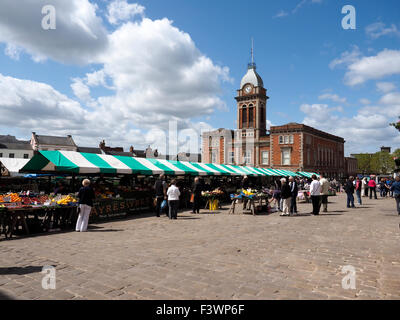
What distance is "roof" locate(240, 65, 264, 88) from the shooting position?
52.7 m

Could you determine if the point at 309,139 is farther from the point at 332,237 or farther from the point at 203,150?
the point at 332,237

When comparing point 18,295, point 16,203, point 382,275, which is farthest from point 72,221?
point 382,275

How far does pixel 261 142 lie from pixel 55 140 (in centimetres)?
5270

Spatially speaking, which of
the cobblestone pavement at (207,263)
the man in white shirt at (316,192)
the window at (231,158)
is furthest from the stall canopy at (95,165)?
the window at (231,158)

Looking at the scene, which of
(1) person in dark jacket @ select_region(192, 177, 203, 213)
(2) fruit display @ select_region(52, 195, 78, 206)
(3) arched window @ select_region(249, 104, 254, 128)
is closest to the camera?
(2) fruit display @ select_region(52, 195, 78, 206)

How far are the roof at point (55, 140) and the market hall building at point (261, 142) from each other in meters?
38.0

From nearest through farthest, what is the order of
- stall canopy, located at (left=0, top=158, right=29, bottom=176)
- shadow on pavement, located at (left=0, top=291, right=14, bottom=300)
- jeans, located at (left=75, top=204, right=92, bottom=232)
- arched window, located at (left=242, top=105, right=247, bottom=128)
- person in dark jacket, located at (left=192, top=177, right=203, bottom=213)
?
shadow on pavement, located at (left=0, top=291, right=14, bottom=300) < jeans, located at (left=75, top=204, right=92, bottom=232) < person in dark jacket, located at (left=192, top=177, right=203, bottom=213) < stall canopy, located at (left=0, top=158, right=29, bottom=176) < arched window, located at (left=242, top=105, right=247, bottom=128)

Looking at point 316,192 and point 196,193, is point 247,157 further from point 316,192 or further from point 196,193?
point 316,192

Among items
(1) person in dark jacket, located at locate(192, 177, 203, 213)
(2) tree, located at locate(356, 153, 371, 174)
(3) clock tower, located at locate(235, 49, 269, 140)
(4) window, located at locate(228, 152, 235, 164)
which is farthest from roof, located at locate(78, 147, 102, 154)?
(2) tree, located at locate(356, 153, 371, 174)

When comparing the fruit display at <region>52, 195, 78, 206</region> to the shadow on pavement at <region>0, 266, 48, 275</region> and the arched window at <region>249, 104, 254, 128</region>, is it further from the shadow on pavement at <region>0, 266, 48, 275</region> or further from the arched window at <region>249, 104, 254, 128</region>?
the arched window at <region>249, 104, 254, 128</region>

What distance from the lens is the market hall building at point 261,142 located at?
47.0 metres

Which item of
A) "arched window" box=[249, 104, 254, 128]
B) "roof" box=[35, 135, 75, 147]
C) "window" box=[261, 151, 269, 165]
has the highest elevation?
"arched window" box=[249, 104, 254, 128]

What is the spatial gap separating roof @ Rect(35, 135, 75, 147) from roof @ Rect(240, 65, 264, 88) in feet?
156

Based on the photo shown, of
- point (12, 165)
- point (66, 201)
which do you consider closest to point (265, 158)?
point (12, 165)
